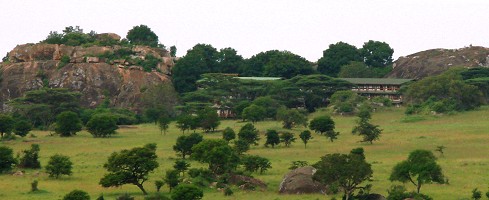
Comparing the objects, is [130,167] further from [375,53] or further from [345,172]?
[375,53]

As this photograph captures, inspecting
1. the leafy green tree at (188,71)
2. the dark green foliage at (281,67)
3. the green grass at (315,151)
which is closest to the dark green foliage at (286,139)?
the green grass at (315,151)

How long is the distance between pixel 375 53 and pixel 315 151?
108935 millimetres

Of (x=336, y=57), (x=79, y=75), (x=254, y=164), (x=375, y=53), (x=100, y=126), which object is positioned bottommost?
(x=254, y=164)

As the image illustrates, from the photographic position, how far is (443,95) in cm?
11669

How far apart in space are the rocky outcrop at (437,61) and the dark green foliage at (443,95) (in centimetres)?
3397

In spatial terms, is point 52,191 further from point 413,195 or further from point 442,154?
point 442,154

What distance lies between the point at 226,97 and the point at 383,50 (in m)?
65.9

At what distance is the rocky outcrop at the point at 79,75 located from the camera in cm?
14075

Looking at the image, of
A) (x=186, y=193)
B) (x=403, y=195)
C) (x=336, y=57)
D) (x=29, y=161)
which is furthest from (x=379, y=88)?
(x=186, y=193)

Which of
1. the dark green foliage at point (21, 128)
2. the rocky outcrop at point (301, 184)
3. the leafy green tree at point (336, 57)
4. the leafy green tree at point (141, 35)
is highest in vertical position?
the leafy green tree at point (141, 35)

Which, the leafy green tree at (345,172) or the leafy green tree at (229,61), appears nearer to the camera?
the leafy green tree at (345,172)

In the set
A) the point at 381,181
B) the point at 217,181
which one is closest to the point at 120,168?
the point at 217,181

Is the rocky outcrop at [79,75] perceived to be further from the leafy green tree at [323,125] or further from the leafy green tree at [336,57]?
the leafy green tree at [323,125]

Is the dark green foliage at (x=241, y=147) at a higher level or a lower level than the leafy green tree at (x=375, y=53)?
lower
